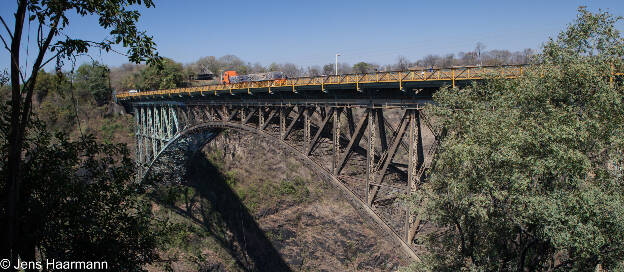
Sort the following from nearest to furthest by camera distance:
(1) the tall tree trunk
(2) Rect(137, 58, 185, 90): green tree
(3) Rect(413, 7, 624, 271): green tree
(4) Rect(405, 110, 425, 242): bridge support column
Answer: (1) the tall tree trunk → (3) Rect(413, 7, 624, 271): green tree → (4) Rect(405, 110, 425, 242): bridge support column → (2) Rect(137, 58, 185, 90): green tree

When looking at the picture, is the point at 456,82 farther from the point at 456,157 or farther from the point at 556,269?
the point at 556,269

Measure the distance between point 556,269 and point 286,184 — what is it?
42371 mm

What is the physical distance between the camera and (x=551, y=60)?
1102cm

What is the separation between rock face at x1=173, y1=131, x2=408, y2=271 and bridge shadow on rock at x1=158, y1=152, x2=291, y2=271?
11 centimetres

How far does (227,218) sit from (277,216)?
265 inches

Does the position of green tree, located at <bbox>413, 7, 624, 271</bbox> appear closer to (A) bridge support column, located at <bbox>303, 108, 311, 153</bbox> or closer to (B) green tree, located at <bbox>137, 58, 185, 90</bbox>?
(A) bridge support column, located at <bbox>303, 108, 311, 153</bbox>

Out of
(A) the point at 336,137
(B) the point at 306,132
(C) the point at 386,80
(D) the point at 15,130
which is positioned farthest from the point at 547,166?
(B) the point at 306,132

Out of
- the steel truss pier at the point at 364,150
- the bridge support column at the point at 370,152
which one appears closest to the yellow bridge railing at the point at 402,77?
the steel truss pier at the point at 364,150

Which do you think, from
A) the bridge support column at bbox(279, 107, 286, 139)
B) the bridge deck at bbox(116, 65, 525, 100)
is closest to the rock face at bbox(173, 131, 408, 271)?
the bridge support column at bbox(279, 107, 286, 139)

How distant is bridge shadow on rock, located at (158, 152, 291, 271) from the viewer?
136 feet

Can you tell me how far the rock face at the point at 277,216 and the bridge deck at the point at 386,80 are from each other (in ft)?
67.9

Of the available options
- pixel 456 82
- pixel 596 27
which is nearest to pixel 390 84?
pixel 456 82

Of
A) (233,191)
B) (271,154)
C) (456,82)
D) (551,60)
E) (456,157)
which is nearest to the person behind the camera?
(456,157)

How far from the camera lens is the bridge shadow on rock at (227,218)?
41.4 m
